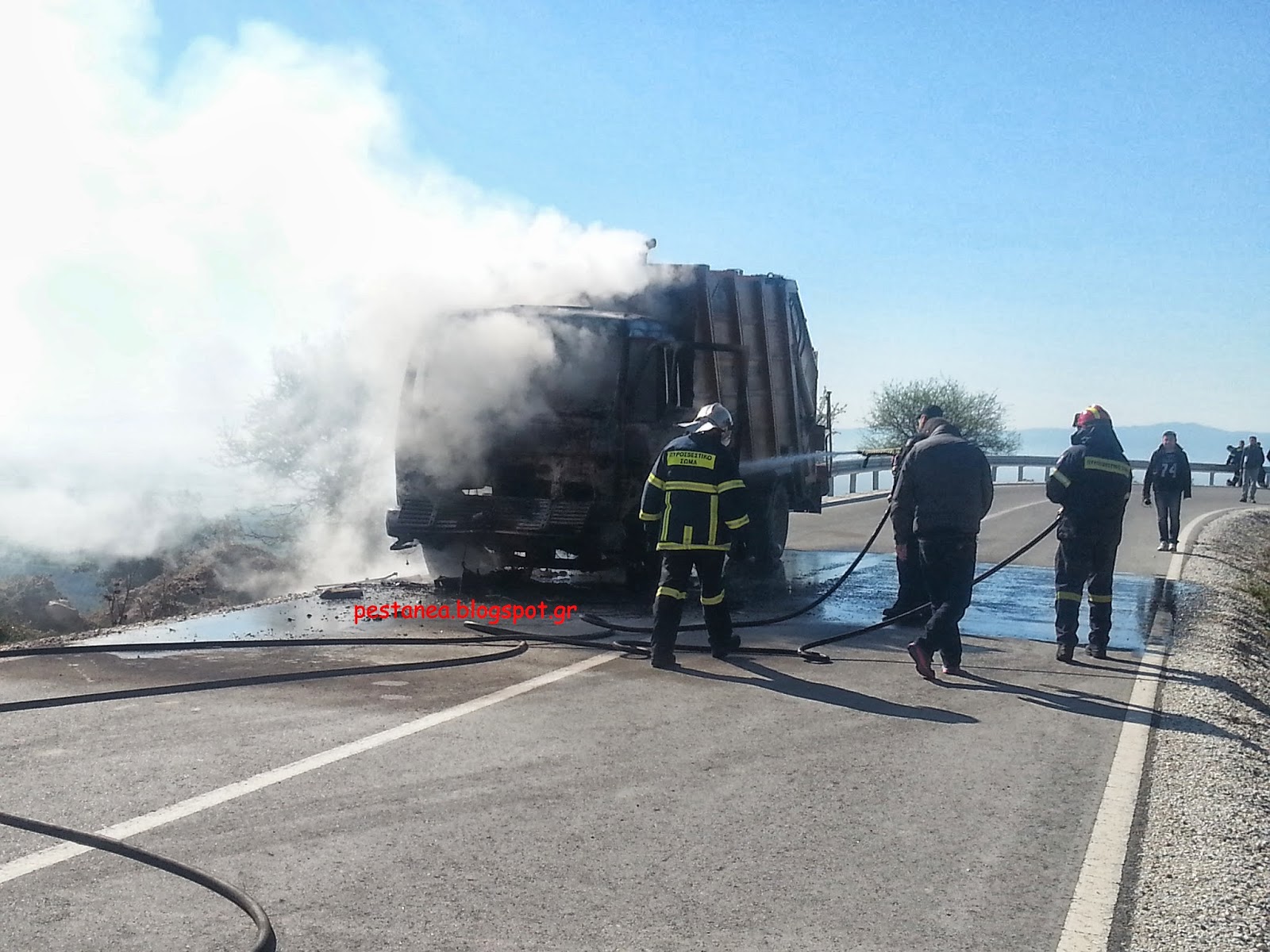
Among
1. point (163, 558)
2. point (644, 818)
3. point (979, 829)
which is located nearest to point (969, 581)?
point (979, 829)

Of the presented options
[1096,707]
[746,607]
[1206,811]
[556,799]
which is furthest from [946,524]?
[556,799]

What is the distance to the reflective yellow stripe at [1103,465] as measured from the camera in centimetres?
834

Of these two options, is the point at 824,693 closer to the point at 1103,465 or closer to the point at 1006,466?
the point at 1103,465

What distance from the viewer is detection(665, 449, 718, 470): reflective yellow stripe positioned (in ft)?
25.5

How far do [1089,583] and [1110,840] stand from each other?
4375 mm

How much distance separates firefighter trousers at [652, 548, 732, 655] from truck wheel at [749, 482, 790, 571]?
5.20 m

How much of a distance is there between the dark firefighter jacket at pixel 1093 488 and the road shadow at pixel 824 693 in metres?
2.45

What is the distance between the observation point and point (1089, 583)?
27.8ft

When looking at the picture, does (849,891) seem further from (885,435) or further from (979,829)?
(885,435)

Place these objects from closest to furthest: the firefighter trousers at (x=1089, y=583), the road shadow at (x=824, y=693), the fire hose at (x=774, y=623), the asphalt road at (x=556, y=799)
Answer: the asphalt road at (x=556, y=799) < the road shadow at (x=824, y=693) < the fire hose at (x=774, y=623) < the firefighter trousers at (x=1089, y=583)

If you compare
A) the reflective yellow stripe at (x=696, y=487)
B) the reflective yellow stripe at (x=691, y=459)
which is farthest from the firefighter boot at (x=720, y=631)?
the reflective yellow stripe at (x=691, y=459)

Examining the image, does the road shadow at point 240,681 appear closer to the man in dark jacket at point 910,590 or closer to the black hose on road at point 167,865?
the black hose on road at point 167,865

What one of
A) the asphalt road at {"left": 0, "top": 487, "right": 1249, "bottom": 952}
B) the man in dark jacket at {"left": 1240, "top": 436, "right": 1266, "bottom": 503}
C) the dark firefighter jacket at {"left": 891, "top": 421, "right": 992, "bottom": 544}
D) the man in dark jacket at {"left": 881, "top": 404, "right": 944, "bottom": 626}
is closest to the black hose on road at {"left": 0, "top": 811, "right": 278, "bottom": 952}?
the asphalt road at {"left": 0, "top": 487, "right": 1249, "bottom": 952}

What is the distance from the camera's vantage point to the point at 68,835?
13.0ft
